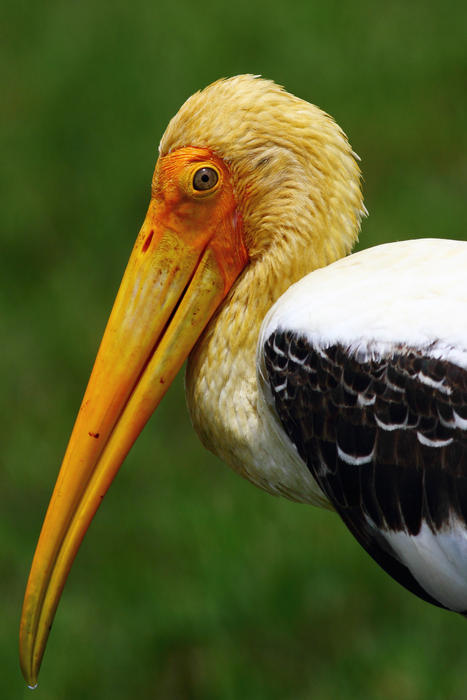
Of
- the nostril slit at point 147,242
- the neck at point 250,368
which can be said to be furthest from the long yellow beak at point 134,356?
the neck at point 250,368

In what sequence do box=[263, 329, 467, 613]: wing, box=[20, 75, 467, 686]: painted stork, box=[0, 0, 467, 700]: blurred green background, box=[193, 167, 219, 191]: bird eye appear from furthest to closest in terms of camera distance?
box=[0, 0, 467, 700]: blurred green background < box=[193, 167, 219, 191]: bird eye < box=[20, 75, 467, 686]: painted stork < box=[263, 329, 467, 613]: wing

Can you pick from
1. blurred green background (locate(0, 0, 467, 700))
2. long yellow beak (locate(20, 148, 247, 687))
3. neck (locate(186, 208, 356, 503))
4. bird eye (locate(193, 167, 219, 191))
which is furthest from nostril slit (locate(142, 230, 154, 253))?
blurred green background (locate(0, 0, 467, 700))

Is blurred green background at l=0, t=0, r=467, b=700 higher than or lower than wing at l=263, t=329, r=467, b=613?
lower

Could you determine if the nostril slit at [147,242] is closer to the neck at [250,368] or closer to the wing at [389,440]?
the neck at [250,368]

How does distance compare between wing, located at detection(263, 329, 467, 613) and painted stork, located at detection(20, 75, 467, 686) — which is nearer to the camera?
wing, located at detection(263, 329, 467, 613)

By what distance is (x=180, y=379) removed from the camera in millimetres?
8180

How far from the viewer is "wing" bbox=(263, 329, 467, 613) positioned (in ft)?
10.6

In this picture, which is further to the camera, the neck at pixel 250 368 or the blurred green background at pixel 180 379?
the blurred green background at pixel 180 379

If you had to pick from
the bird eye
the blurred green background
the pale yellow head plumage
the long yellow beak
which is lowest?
the blurred green background

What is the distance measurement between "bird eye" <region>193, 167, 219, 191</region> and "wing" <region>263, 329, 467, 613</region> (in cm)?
52

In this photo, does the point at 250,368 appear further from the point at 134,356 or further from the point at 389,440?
the point at 389,440

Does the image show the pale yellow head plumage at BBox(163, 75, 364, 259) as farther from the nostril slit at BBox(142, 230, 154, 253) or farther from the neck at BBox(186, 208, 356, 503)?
the nostril slit at BBox(142, 230, 154, 253)

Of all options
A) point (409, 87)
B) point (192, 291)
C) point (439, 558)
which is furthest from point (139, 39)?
point (439, 558)

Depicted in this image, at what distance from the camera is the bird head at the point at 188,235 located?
3605 millimetres
